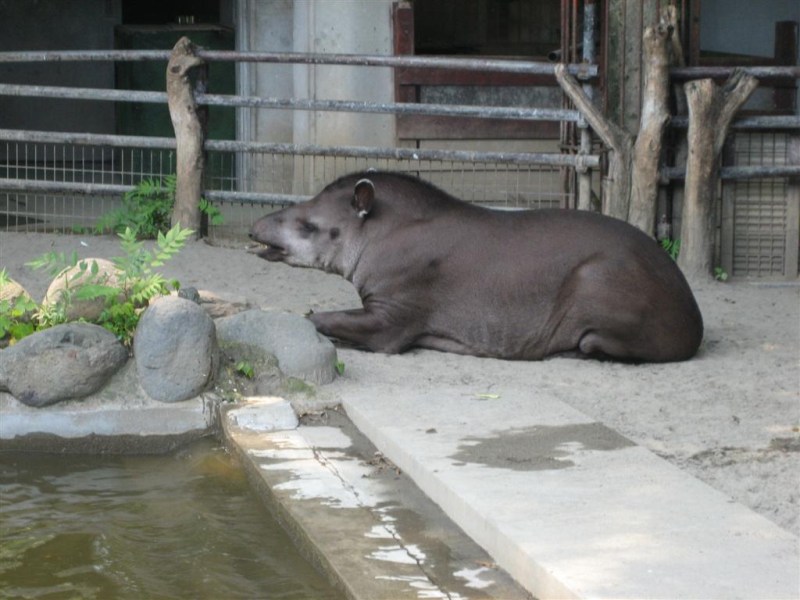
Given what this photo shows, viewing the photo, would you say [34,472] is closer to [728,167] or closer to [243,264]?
[243,264]

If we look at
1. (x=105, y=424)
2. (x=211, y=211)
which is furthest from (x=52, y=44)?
(x=105, y=424)

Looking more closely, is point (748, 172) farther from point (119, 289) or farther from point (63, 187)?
point (63, 187)

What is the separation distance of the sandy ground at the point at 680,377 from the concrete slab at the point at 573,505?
0.73ft

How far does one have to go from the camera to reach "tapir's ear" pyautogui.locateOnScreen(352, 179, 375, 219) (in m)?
7.17

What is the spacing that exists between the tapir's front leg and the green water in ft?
5.00

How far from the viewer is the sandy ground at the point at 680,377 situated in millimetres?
4996

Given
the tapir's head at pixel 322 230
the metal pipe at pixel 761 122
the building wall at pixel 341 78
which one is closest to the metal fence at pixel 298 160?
the building wall at pixel 341 78

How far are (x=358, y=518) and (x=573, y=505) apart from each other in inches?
27.7

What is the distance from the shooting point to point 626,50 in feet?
31.8

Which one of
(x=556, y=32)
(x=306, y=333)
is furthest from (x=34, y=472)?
(x=556, y=32)

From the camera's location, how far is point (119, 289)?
6262 millimetres

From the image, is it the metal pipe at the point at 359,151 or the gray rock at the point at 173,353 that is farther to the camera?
the metal pipe at the point at 359,151

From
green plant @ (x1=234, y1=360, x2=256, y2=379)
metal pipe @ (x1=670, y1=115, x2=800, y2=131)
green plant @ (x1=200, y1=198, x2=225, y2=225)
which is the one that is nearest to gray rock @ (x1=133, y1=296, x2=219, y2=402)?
green plant @ (x1=234, y1=360, x2=256, y2=379)

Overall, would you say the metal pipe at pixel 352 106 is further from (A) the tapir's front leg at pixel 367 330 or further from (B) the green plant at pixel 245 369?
(B) the green plant at pixel 245 369
